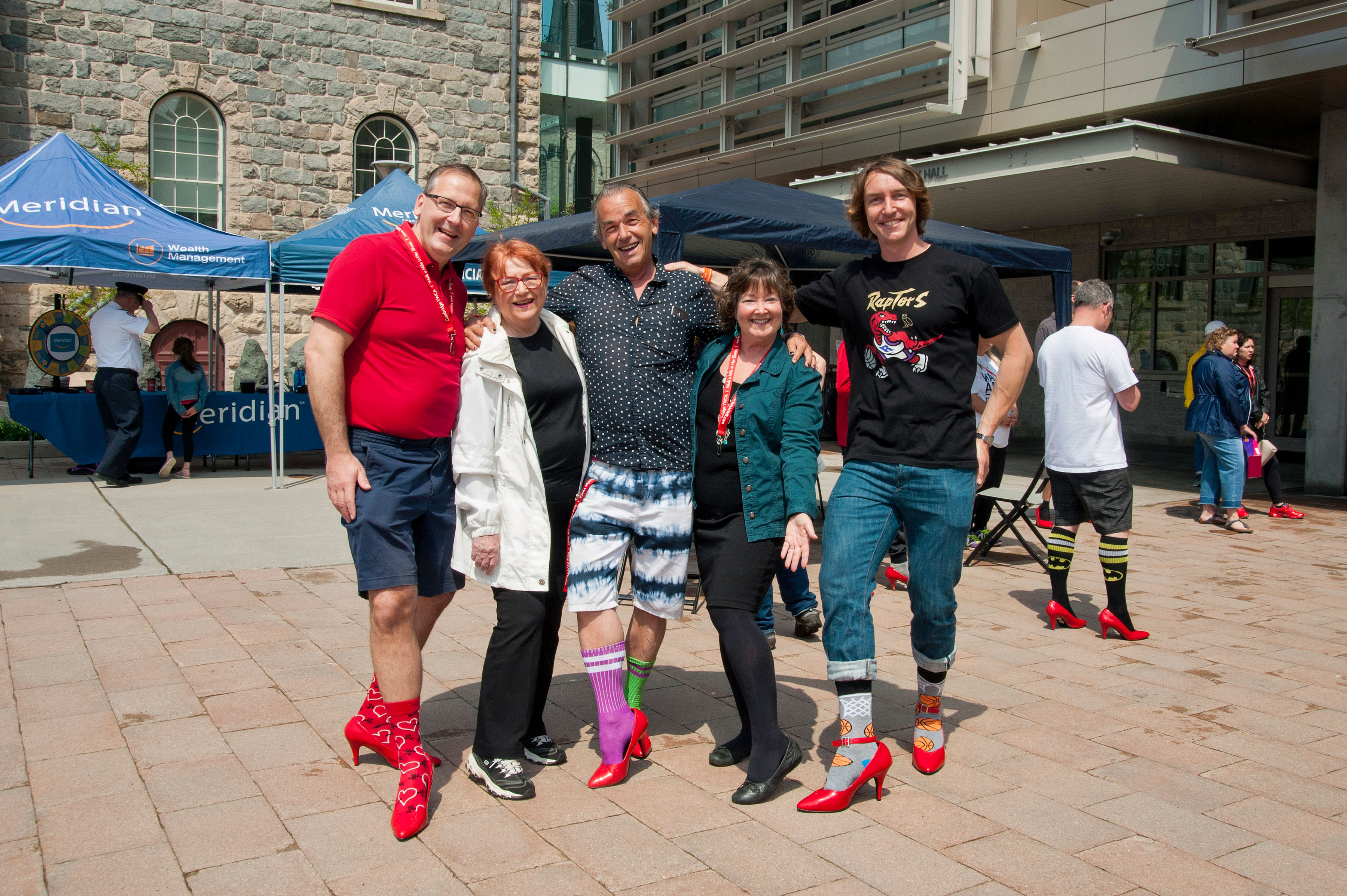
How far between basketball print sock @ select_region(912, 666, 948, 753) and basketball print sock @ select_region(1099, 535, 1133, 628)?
2.18 meters

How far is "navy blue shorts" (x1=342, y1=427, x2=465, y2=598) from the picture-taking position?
3.16m

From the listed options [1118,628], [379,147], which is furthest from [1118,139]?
[379,147]

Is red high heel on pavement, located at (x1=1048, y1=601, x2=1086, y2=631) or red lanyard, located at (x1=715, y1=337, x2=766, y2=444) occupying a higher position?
red lanyard, located at (x1=715, y1=337, x2=766, y2=444)

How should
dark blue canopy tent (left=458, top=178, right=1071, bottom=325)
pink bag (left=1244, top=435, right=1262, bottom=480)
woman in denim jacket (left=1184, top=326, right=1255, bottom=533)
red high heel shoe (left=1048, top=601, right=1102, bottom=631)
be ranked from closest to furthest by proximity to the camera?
red high heel shoe (left=1048, top=601, right=1102, bottom=631) < dark blue canopy tent (left=458, top=178, right=1071, bottom=325) < woman in denim jacket (left=1184, top=326, right=1255, bottom=533) < pink bag (left=1244, top=435, right=1262, bottom=480)

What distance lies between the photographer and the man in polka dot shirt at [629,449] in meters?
3.38

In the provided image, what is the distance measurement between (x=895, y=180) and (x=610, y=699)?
1911 mm

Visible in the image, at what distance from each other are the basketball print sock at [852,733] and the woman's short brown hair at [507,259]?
5.34 ft

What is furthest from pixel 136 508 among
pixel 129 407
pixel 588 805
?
pixel 588 805

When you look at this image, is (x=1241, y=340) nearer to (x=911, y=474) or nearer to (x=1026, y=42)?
(x=1026, y=42)

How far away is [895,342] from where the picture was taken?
3.43 metres

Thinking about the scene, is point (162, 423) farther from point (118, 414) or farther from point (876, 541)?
point (876, 541)

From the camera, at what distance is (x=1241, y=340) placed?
9.33 m

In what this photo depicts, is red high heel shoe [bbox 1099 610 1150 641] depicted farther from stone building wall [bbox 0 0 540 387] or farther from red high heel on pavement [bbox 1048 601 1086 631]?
stone building wall [bbox 0 0 540 387]

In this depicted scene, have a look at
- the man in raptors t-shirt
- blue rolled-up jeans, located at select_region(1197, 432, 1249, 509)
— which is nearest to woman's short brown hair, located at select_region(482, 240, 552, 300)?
the man in raptors t-shirt
